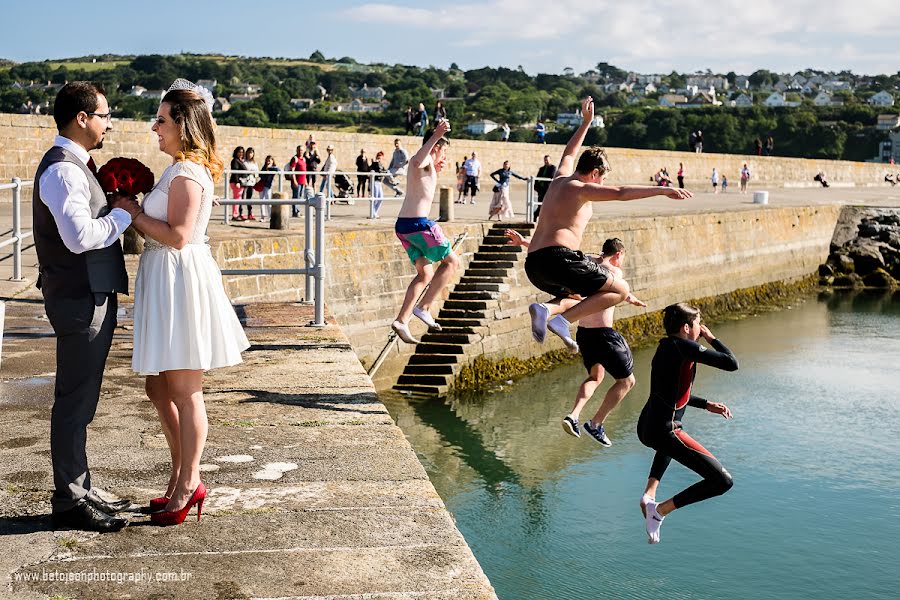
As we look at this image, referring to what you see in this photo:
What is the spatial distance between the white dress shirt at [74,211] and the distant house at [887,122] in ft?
411

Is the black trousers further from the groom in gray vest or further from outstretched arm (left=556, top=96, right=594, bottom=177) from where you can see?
outstretched arm (left=556, top=96, right=594, bottom=177)

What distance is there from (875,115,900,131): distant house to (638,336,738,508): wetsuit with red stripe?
122350 millimetres

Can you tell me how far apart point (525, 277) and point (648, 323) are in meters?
5.55

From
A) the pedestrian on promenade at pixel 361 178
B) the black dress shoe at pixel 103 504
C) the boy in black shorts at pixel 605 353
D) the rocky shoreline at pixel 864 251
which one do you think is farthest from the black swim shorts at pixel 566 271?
the rocky shoreline at pixel 864 251

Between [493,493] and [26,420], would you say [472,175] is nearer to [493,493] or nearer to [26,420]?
[493,493]


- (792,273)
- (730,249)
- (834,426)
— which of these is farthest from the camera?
(792,273)

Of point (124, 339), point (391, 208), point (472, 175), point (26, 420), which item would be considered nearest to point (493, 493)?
point (124, 339)

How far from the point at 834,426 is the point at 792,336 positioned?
387 inches

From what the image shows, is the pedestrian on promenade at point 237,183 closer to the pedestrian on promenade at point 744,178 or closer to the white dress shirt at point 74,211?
the white dress shirt at point 74,211

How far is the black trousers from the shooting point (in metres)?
4.18

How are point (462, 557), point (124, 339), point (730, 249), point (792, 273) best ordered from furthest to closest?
point (792, 273) < point (730, 249) < point (124, 339) < point (462, 557)

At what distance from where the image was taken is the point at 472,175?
2783 cm

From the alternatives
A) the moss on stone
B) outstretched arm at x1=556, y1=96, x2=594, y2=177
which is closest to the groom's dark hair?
outstretched arm at x1=556, y1=96, x2=594, y2=177

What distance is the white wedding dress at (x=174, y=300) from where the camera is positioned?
→ 421 cm
